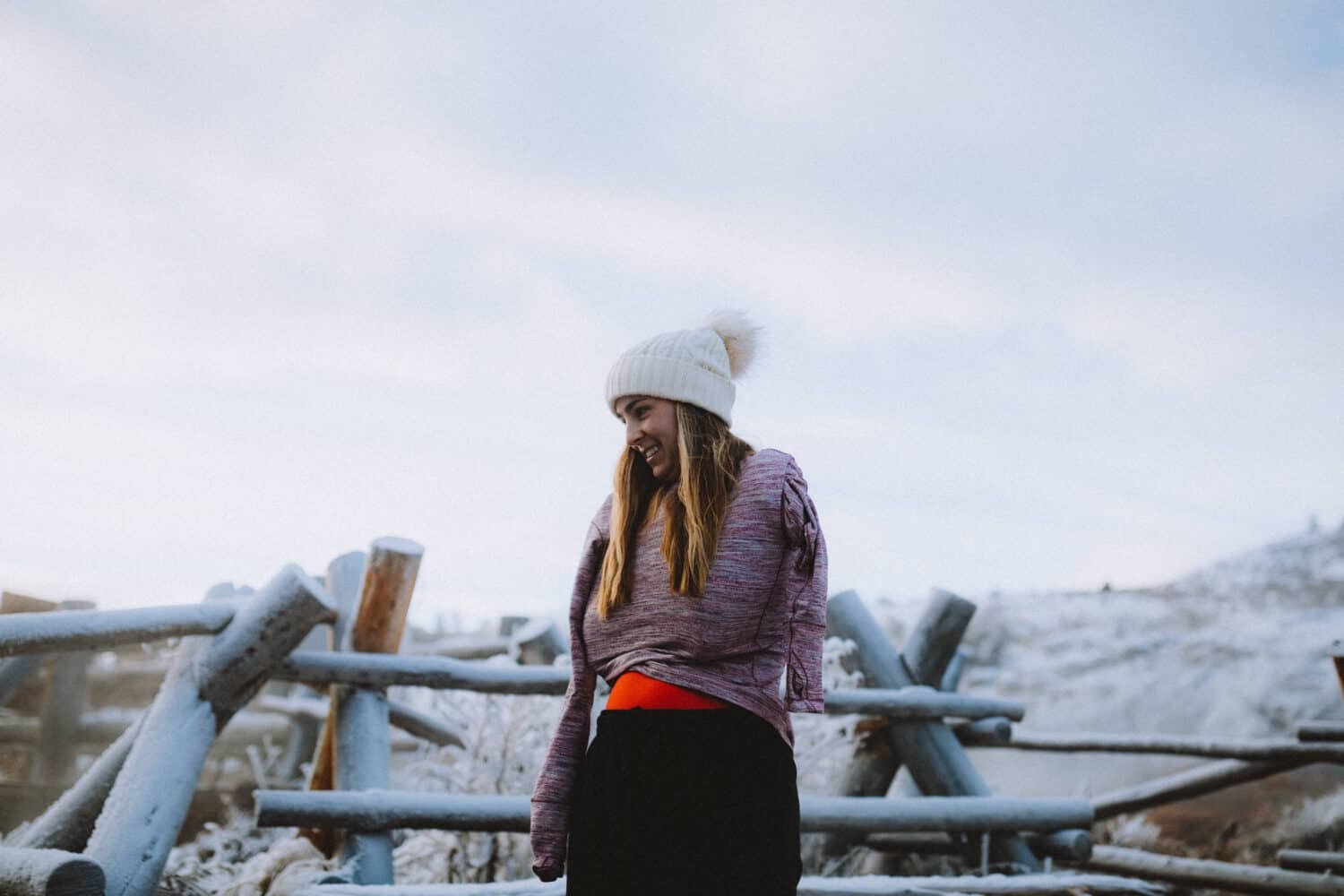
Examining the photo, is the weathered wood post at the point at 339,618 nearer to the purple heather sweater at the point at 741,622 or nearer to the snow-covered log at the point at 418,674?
the snow-covered log at the point at 418,674

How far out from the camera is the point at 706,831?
2.27 metres

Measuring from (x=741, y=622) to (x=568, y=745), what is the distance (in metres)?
0.58

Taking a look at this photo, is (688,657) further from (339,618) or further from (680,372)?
(339,618)

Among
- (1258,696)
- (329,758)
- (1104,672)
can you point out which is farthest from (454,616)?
(1258,696)

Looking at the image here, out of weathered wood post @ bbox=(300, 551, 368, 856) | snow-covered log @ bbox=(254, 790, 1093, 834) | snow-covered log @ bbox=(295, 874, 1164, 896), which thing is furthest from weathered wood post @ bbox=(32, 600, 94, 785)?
snow-covered log @ bbox=(295, 874, 1164, 896)

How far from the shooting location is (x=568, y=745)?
2615 mm

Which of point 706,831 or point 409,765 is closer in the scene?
point 706,831

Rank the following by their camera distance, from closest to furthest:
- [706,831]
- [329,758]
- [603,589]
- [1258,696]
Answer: [706,831] < [603,589] < [329,758] < [1258,696]

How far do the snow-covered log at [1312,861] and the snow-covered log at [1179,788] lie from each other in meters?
0.44

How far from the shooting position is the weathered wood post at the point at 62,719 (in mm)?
6781

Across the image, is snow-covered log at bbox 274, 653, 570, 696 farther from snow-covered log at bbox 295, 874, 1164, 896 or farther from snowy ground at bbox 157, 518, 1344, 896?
snow-covered log at bbox 295, 874, 1164, 896

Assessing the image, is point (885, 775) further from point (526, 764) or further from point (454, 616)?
point (454, 616)

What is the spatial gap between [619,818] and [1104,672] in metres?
7.60

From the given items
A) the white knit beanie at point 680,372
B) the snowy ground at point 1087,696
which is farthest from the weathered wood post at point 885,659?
the white knit beanie at point 680,372
